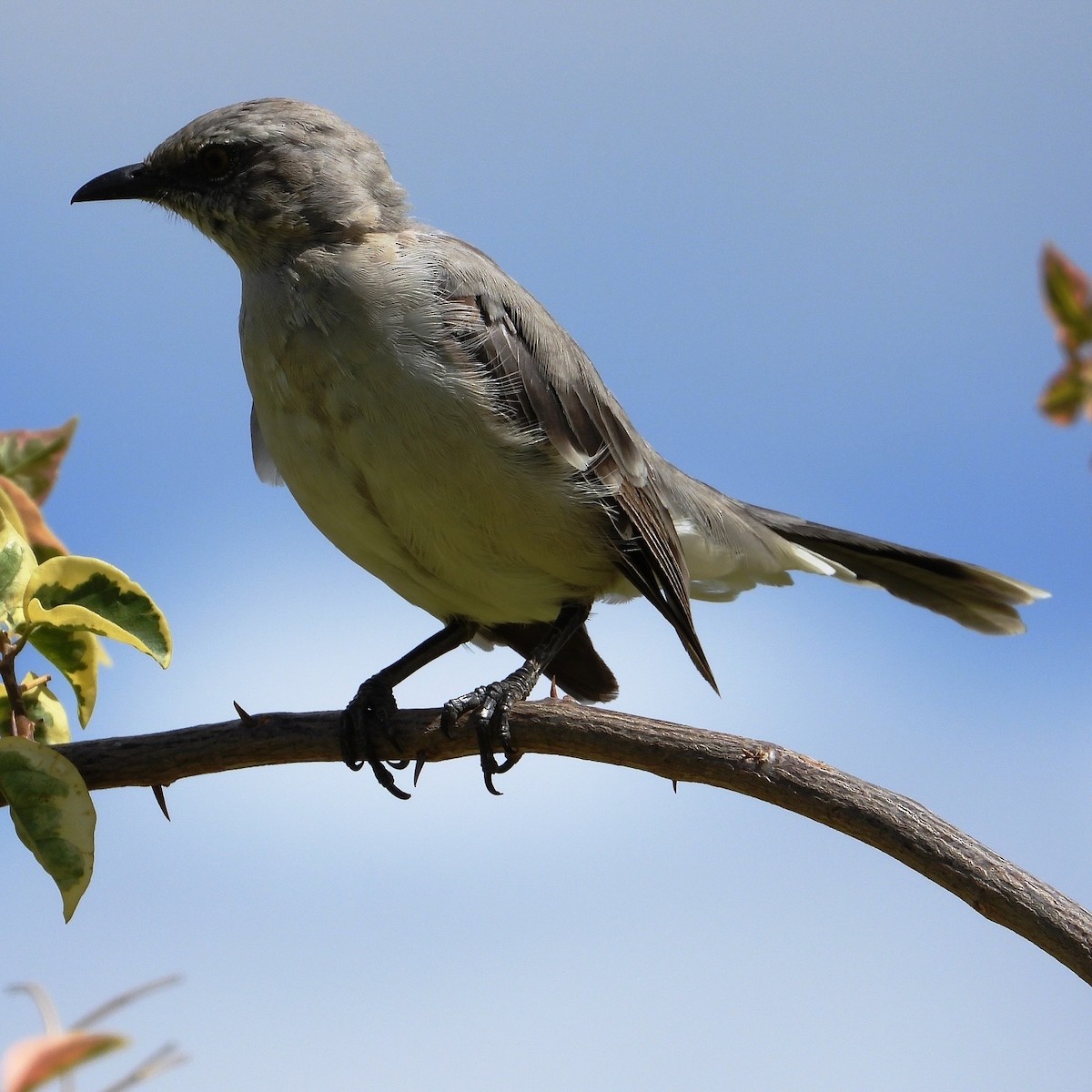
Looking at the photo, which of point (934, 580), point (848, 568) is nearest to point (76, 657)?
point (848, 568)

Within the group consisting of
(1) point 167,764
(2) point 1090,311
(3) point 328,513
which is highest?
(3) point 328,513

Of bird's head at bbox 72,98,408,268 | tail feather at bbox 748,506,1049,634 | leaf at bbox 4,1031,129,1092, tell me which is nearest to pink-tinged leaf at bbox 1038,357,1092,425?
leaf at bbox 4,1031,129,1092

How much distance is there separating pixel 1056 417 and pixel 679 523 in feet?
15.7

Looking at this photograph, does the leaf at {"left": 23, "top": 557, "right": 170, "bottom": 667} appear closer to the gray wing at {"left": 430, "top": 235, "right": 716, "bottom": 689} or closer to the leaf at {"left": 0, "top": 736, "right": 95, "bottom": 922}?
the leaf at {"left": 0, "top": 736, "right": 95, "bottom": 922}

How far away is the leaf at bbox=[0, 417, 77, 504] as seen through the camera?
3230 millimetres

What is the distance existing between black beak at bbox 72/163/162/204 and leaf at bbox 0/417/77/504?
7.50ft

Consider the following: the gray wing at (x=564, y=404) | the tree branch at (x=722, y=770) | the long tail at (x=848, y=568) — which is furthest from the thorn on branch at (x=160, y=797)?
the long tail at (x=848, y=568)

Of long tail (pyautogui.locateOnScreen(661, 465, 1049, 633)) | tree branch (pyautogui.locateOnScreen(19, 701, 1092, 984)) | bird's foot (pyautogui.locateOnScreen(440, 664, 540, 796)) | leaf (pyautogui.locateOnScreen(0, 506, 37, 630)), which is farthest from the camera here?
long tail (pyautogui.locateOnScreen(661, 465, 1049, 633))

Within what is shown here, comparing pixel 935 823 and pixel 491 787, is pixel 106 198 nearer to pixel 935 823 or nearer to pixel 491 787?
pixel 491 787

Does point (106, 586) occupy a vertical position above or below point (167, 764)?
above

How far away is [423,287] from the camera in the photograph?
14.9 feet

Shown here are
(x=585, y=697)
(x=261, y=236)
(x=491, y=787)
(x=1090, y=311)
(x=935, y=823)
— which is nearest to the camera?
(x=1090, y=311)

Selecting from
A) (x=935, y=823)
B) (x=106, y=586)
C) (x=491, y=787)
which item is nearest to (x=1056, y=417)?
(x=935, y=823)

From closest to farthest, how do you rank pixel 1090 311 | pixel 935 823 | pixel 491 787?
pixel 1090 311, pixel 935 823, pixel 491 787
